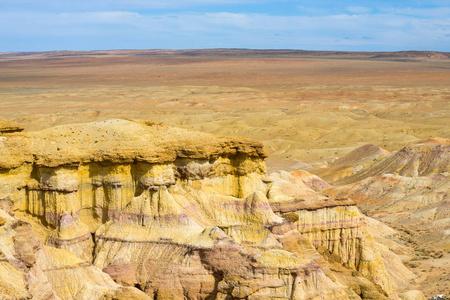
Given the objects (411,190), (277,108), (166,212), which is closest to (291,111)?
(277,108)

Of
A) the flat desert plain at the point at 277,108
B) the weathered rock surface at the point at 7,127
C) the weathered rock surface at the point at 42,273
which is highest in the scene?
the weathered rock surface at the point at 7,127

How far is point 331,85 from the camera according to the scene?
509 feet

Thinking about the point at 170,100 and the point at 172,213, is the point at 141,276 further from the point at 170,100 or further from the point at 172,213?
the point at 170,100

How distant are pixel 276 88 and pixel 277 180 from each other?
12755 centimetres

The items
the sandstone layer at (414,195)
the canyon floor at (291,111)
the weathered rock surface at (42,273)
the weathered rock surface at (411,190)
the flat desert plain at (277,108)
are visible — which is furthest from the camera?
the flat desert plain at (277,108)

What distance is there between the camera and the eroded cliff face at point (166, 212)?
1659cm

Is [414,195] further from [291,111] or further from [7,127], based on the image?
[291,111]

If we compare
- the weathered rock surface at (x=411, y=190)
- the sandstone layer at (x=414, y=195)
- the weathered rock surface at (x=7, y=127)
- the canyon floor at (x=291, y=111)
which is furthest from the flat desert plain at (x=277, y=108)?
the weathered rock surface at (x=7, y=127)

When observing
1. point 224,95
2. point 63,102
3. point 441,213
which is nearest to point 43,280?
point 441,213

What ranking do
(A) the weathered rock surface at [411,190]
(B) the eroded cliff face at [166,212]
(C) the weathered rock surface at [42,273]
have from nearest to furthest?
(C) the weathered rock surface at [42,273] < (B) the eroded cliff face at [166,212] < (A) the weathered rock surface at [411,190]

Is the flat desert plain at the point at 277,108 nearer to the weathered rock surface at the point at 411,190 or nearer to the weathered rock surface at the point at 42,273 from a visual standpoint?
the weathered rock surface at the point at 411,190

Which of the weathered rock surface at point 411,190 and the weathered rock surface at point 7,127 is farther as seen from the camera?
the weathered rock surface at point 411,190

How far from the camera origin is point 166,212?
18391 millimetres

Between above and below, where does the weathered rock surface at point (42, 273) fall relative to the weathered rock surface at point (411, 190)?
above
